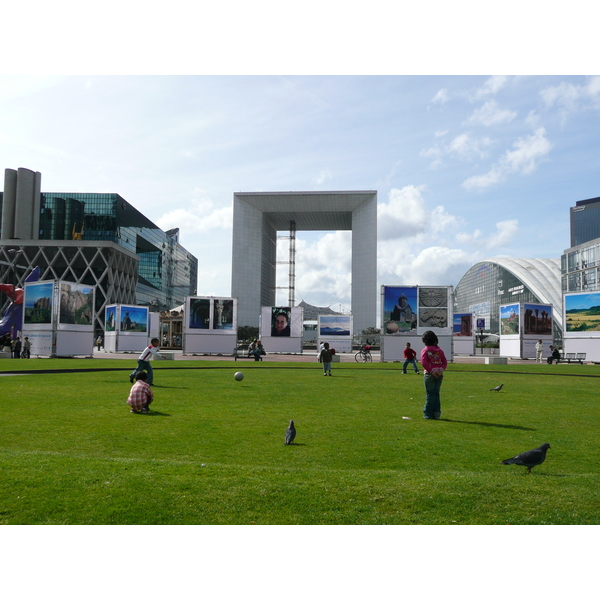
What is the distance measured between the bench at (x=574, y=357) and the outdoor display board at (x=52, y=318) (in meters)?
35.2

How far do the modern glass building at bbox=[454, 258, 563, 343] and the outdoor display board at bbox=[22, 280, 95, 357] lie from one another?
3573 inches

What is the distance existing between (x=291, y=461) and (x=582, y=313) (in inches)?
1500

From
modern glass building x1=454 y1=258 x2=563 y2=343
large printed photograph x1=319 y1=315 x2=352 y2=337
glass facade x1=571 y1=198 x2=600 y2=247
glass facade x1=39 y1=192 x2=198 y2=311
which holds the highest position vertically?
glass facade x1=571 y1=198 x2=600 y2=247

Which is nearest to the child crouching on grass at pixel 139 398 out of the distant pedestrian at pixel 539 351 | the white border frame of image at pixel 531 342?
the distant pedestrian at pixel 539 351

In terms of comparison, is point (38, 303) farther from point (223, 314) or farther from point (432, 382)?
point (432, 382)

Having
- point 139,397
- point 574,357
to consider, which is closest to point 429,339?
point 139,397

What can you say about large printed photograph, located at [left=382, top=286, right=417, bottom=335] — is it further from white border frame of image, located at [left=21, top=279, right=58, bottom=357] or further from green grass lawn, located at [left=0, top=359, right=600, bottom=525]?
green grass lawn, located at [left=0, top=359, right=600, bottom=525]

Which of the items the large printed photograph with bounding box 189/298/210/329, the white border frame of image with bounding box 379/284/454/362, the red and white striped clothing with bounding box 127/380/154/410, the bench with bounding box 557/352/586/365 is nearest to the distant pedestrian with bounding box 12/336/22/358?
the large printed photograph with bounding box 189/298/210/329

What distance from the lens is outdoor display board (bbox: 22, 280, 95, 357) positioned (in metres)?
35.5

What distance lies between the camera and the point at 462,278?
161 meters

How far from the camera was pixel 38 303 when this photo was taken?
35781 mm

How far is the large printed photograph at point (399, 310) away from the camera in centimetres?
3797

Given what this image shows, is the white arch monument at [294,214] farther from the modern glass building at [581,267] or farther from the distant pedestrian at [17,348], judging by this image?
the distant pedestrian at [17,348]

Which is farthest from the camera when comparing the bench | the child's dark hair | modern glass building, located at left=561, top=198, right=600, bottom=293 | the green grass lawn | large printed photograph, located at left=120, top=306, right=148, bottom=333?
modern glass building, located at left=561, top=198, right=600, bottom=293
